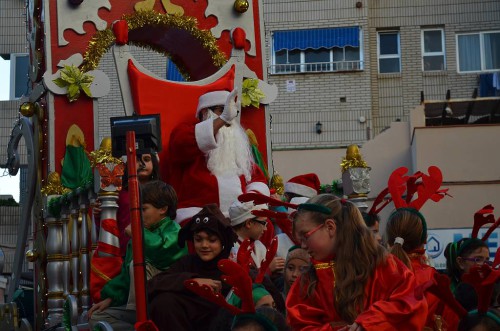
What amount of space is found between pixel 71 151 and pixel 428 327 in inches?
165

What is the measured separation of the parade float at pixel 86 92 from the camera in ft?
29.8

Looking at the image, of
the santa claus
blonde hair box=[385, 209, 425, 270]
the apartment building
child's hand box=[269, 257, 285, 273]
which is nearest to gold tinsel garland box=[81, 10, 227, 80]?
the santa claus

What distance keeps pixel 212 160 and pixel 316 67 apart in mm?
16503

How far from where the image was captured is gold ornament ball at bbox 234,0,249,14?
35.8ft

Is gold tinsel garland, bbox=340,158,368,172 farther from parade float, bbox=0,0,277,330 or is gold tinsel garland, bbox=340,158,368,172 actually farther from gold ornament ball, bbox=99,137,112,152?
gold ornament ball, bbox=99,137,112,152

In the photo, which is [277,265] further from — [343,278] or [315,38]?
[315,38]

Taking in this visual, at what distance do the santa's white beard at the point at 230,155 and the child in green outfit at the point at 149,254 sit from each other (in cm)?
164

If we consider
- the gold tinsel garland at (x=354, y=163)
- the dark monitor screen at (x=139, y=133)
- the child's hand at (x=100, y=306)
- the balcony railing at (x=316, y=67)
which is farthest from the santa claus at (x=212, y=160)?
the balcony railing at (x=316, y=67)

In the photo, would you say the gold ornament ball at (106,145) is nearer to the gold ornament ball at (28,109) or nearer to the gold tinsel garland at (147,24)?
the gold tinsel garland at (147,24)

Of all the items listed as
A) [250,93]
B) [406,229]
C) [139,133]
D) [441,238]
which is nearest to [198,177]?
[250,93]

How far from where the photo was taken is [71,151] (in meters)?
9.59

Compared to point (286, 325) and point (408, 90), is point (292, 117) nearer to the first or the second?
point (408, 90)

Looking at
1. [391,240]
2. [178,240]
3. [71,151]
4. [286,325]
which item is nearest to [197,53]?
[71,151]

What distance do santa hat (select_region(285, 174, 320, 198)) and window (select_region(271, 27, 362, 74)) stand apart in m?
15.5
